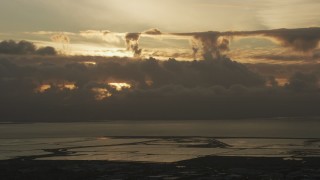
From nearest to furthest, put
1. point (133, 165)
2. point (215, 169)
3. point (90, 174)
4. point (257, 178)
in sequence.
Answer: point (257, 178), point (90, 174), point (215, 169), point (133, 165)

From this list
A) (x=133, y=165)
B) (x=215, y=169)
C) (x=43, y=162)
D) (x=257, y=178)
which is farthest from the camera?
(x=43, y=162)

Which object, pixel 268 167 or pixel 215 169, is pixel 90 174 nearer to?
pixel 215 169

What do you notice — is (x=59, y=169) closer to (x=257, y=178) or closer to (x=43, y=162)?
(x=43, y=162)

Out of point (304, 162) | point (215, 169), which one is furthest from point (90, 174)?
point (304, 162)

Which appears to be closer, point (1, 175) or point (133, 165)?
point (1, 175)

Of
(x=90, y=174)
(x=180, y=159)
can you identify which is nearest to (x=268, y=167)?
(x=180, y=159)

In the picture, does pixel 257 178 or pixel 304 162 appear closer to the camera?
pixel 257 178
